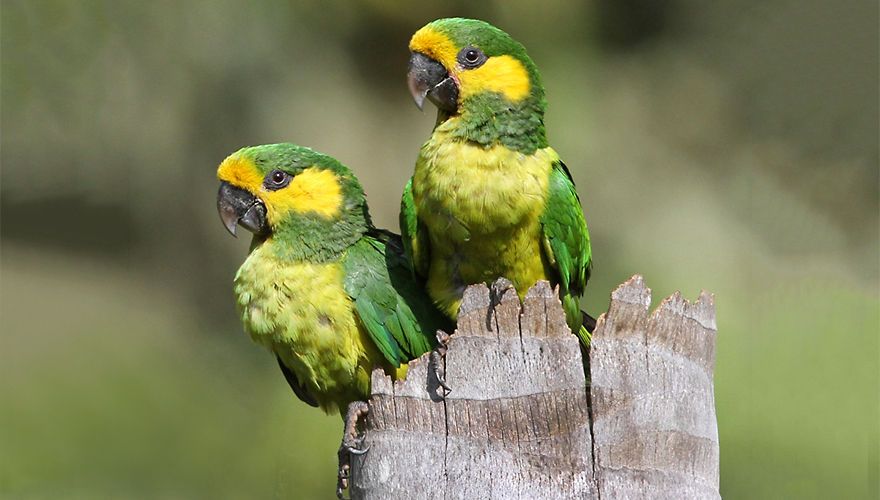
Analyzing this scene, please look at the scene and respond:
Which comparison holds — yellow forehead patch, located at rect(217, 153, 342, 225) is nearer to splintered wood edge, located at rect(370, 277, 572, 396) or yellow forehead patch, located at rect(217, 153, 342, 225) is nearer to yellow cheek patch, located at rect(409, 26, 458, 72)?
yellow cheek patch, located at rect(409, 26, 458, 72)

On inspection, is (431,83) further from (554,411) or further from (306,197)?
(554,411)

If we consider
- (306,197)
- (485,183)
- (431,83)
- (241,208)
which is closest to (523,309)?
(485,183)

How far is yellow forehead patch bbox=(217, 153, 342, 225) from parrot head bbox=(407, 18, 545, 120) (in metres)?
0.52

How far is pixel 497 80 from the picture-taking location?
3164mm

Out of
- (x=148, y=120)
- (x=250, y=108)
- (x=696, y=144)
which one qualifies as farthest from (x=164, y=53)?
(x=696, y=144)

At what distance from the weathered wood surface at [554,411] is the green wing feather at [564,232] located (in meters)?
0.59

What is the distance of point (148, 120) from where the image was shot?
6613 millimetres

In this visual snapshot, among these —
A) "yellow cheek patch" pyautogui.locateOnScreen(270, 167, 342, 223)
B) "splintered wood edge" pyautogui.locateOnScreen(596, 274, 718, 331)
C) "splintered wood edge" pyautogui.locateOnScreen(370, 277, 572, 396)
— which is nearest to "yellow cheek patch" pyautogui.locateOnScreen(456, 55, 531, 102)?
"yellow cheek patch" pyautogui.locateOnScreen(270, 167, 342, 223)

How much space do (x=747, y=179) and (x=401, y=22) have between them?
93.9 inches

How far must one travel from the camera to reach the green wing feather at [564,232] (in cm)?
308

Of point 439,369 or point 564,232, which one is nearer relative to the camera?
point 439,369

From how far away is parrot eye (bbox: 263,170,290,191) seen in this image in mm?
3467

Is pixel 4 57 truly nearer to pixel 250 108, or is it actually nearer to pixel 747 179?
pixel 250 108

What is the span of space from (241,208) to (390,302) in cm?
64
